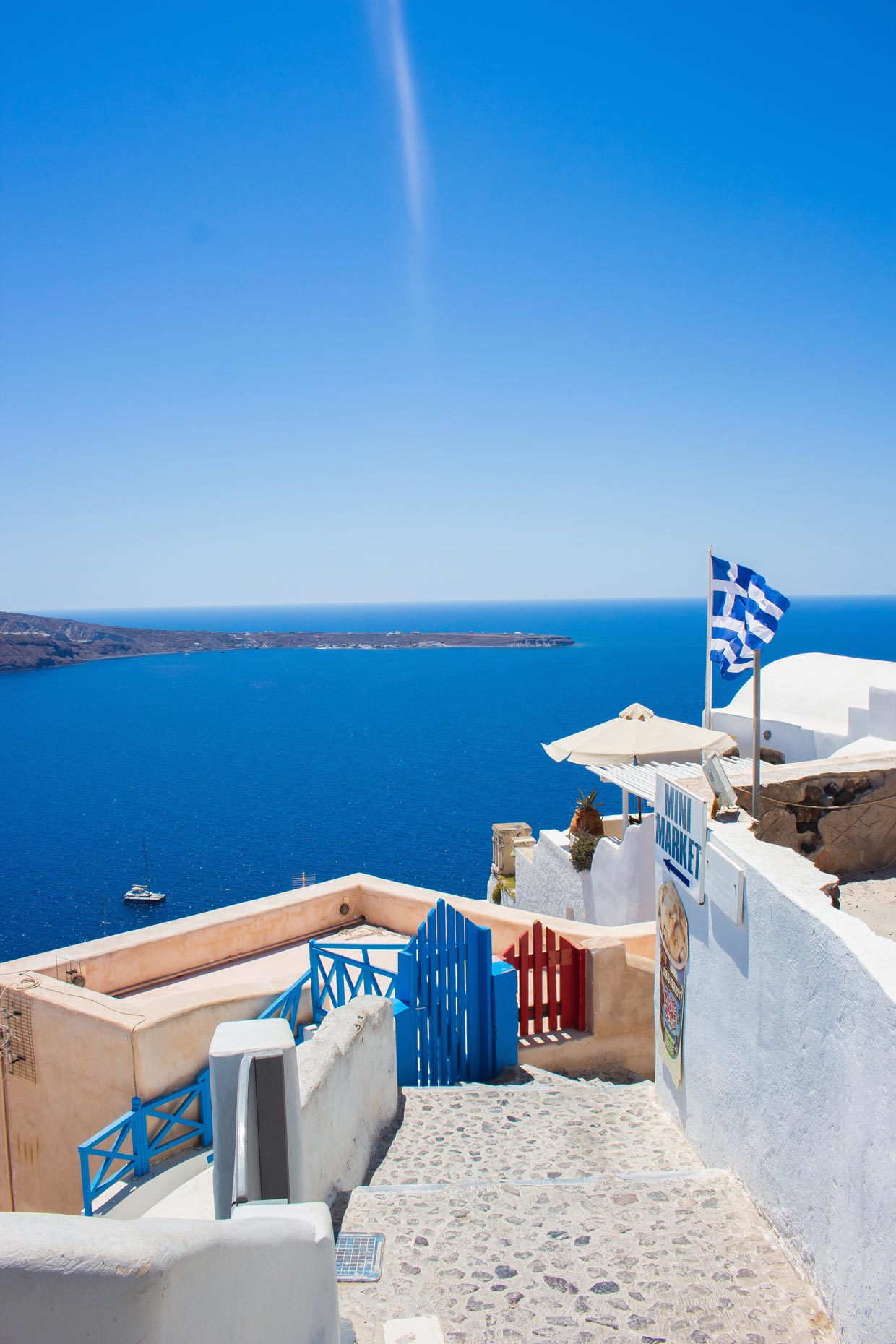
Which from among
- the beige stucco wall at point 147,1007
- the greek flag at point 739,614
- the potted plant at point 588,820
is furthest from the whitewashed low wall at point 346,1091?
the potted plant at point 588,820

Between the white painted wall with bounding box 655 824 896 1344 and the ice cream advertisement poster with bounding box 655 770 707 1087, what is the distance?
7.5 inches

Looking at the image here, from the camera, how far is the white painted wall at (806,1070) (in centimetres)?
315

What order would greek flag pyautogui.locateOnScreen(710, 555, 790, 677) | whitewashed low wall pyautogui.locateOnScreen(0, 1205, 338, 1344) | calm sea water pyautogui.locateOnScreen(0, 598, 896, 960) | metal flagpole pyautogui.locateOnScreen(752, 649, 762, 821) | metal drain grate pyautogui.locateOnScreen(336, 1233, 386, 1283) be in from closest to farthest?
whitewashed low wall pyautogui.locateOnScreen(0, 1205, 338, 1344), metal drain grate pyautogui.locateOnScreen(336, 1233, 386, 1283), metal flagpole pyautogui.locateOnScreen(752, 649, 762, 821), greek flag pyautogui.locateOnScreen(710, 555, 790, 677), calm sea water pyautogui.locateOnScreen(0, 598, 896, 960)

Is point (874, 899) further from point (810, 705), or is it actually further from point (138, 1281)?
point (810, 705)

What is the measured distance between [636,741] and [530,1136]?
6950mm

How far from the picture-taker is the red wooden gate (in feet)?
24.9

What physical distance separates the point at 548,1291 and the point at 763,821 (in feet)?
12.0

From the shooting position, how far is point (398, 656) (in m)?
175

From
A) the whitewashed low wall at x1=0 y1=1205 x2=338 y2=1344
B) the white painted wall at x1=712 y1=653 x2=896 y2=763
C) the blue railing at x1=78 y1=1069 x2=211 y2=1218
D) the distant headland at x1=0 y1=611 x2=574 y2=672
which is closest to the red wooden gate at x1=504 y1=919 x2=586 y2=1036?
the blue railing at x1=78 y1=1069 x2=211 y2=1218

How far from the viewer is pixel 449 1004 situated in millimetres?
6945

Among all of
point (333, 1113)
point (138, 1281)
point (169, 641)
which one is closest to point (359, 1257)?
point (333, 1113)

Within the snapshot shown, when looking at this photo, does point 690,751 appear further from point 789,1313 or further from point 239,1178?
point 239,1178

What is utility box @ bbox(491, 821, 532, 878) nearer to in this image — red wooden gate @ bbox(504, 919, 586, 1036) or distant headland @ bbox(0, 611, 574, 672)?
red wooden gate @ bbox(504, 919, 586, 1036)

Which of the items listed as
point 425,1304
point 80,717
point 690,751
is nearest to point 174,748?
point 80,717
